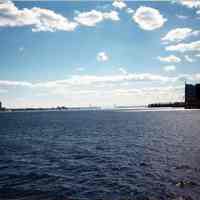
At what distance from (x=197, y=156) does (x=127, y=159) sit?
9986mm

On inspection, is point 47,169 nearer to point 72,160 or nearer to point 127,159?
point 72,160

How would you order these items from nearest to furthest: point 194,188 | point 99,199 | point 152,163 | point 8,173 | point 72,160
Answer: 1. point 99,199
2. point 194,188
3. point 8,173
4. point 152,163
5. point 72,160

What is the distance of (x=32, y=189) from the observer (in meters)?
21.6

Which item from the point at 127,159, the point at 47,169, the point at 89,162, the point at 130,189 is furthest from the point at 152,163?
the point at 47,169

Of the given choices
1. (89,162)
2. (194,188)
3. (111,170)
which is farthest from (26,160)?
(194,188)

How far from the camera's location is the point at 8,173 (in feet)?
90.1

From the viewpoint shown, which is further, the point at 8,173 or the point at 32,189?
the point at 8,173

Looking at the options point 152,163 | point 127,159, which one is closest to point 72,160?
point 127,159

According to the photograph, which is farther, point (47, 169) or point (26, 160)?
point (26, 160)

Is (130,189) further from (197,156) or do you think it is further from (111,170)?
(197,156)

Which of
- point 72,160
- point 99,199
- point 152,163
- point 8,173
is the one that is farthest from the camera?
point 72,160

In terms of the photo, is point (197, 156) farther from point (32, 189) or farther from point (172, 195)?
point (32, 189)

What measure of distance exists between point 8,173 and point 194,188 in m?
19.5

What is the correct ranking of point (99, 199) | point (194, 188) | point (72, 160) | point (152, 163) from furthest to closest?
point (72, 160) → point (152, 163) → point (194, 188) → point (99, 199)
